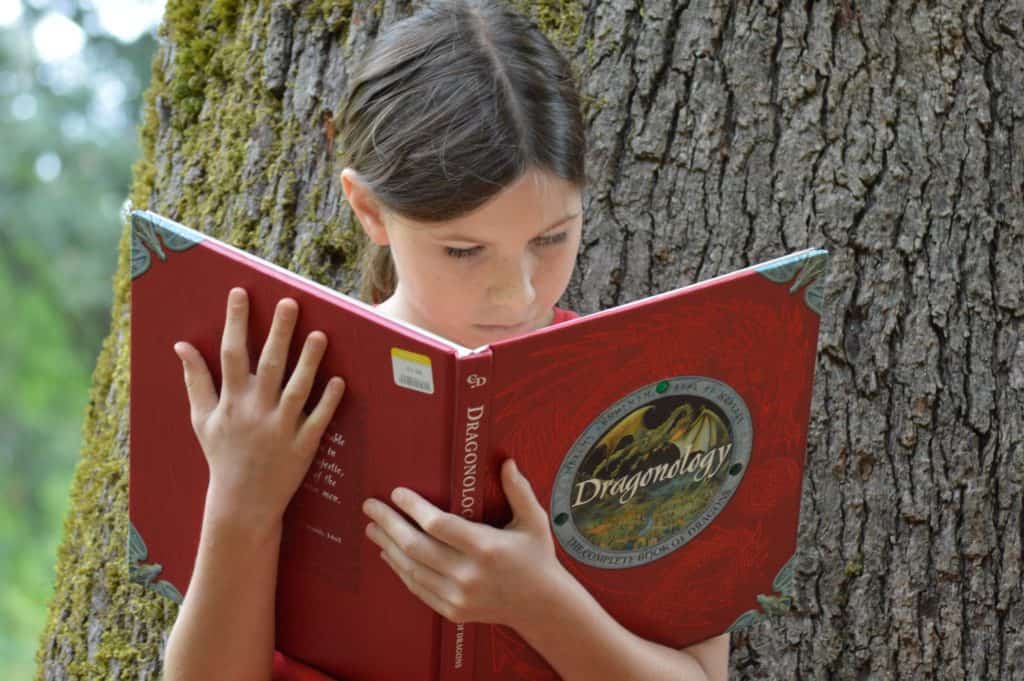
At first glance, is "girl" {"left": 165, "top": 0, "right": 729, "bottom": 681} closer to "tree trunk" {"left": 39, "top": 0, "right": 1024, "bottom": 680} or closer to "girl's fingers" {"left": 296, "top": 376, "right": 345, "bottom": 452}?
"girl's fingers" {"left": 296, "top": 376, "right": 345, "bottom": 452}

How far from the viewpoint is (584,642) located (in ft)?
4.04

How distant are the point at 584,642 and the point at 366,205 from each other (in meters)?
0.59

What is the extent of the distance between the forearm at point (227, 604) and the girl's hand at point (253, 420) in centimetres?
3

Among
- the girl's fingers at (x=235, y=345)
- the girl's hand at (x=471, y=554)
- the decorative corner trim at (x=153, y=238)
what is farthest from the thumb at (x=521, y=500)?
the decorative corner trim at (x=153, y=238)

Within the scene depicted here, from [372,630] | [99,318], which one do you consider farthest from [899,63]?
[99,318]

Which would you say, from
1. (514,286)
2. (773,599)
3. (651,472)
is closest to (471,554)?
(651,472)

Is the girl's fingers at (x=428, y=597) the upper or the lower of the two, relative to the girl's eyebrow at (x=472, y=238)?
lower

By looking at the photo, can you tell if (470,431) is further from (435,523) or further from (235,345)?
(235,345)

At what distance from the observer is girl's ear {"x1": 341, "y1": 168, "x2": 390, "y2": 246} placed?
140cm

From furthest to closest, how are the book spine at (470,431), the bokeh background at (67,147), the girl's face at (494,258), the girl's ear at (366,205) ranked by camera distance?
the bokeh background at (67,147)
the girl's ear at (366,205)
the girl's face at (494,258)
the book spine at (470,431)

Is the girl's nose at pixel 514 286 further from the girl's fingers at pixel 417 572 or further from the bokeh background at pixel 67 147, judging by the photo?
the bokeh background at pixel 67 147

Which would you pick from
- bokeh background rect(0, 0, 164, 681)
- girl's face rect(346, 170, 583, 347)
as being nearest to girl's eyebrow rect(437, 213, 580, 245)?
girl's face rect(346, 170, 583, 347)

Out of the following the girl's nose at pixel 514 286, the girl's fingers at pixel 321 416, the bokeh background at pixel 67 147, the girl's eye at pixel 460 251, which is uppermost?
the girl's eye at pixel 460 251

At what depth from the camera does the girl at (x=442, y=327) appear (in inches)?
46.5
